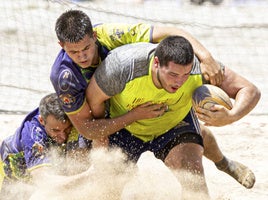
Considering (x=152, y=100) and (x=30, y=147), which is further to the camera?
(x=30, y=147)

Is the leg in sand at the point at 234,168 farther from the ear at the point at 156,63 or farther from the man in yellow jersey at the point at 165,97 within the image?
the ear at the point at 156,63

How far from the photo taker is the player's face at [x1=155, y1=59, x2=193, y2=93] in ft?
14.3

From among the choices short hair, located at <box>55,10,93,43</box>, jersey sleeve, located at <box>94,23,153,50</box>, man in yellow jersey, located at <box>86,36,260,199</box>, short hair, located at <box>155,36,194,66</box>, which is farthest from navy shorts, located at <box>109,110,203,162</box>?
short hair, located at <box>55,10,93,43</box>

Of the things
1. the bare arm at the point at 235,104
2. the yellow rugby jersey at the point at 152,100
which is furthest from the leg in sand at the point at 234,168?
the bare arm at the point at 235,104

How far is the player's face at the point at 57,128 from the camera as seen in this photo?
491 cm

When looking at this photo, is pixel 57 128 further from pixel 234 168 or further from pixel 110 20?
pixel 110 20

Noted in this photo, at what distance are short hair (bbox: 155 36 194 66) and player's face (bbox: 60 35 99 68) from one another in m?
0.46

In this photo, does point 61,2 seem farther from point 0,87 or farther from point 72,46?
point 72,46

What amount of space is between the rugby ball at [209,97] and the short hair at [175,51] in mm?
272

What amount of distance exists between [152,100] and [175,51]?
0.47 m

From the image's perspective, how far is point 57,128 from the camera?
16.2 ft

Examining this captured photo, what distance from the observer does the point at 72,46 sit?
14.9ft

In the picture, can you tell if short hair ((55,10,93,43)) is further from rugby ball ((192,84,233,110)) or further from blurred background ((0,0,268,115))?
blurred background ((0,0,268,115))

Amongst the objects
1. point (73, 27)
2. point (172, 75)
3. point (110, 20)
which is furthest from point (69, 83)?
point (110, 20)
